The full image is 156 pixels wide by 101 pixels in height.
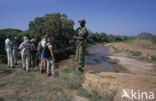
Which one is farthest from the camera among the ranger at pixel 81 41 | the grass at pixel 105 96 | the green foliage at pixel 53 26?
the green foliage at pixel 53 26

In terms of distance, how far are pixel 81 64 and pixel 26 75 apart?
7.34 feet

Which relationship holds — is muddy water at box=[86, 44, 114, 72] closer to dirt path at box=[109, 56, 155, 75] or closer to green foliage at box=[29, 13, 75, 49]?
dirt path at box=[109, 56, 155, 75]

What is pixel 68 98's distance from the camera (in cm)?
324

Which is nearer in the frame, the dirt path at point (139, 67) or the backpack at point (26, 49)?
the backpack at point (26, 49)

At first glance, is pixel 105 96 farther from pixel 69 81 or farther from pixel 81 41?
pixel 81 41

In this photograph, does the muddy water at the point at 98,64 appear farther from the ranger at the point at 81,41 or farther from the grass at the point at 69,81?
the grass at the point at 69,81

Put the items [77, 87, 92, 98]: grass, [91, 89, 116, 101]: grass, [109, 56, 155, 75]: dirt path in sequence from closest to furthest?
[91, 89, 116, 101]: grass, [77, 87, 92, 98]: grass, [109, 56, 155, 75]: dirt path

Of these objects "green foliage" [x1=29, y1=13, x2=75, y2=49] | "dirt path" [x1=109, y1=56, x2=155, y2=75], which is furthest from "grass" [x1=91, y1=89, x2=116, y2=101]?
"green foliage" [x1=29, y1=13, x2=75, y2=49]

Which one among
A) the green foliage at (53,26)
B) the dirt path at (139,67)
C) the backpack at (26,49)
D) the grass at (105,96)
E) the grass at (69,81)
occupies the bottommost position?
the dirt path at (139,67)

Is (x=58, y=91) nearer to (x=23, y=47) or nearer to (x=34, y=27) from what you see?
(x=23, y=47)

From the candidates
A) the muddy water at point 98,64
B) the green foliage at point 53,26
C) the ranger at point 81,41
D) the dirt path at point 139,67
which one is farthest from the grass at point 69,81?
the green foliage at point 53,26

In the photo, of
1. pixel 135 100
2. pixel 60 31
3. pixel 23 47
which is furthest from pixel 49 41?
pixel 60 31

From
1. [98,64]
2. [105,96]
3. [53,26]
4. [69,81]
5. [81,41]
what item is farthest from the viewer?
[53,26]

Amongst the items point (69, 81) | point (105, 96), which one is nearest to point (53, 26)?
point (69, 81)
